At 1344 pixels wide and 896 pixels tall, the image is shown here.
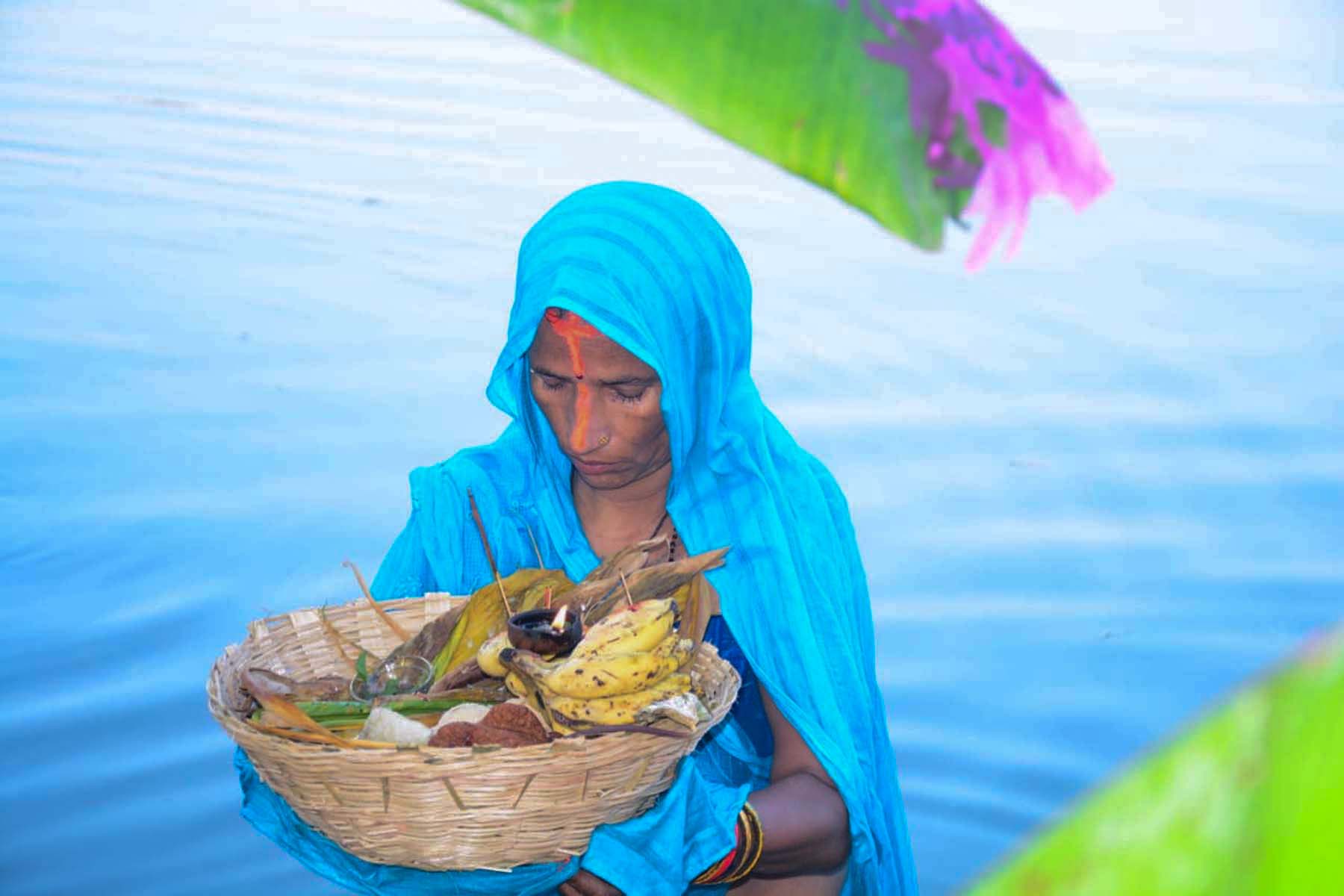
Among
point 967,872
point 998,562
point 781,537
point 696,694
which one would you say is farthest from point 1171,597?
point 696,694

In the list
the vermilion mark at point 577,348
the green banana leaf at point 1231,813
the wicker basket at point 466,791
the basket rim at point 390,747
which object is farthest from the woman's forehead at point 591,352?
the green banana leaf at point 1231,813

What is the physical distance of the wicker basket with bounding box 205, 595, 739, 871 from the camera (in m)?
1.42

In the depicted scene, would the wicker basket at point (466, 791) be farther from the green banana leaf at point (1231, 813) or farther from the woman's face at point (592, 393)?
the green banana leaf at point (1231, 813)

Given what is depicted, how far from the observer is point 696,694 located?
1689 millimetres

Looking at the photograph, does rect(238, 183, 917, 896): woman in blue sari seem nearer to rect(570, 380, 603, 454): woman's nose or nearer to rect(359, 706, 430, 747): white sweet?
rect(570, 380, 603, 454): woman's nose

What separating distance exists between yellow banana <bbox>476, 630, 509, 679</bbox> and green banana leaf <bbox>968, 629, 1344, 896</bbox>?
1.27 metres

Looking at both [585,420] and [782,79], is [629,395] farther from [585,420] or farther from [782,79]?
[782,79]

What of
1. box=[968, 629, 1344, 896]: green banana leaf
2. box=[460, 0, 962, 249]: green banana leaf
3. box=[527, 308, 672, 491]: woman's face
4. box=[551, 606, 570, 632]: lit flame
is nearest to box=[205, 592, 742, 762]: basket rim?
box=[551, 606, 570, 632]: lit flame

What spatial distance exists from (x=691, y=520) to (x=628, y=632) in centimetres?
47

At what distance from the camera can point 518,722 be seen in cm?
156

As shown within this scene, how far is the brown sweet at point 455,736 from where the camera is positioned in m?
1.52

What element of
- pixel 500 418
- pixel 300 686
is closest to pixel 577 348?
pixel 300 686

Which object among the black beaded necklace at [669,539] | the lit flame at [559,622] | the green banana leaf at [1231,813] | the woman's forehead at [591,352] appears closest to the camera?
the green banana leaf at [1231,813]

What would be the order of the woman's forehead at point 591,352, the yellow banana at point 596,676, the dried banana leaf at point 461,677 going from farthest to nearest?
the woman's forehead at point 591,352 < the dried banana leaf at point 461,677 < the yellow banana at point 596,676
